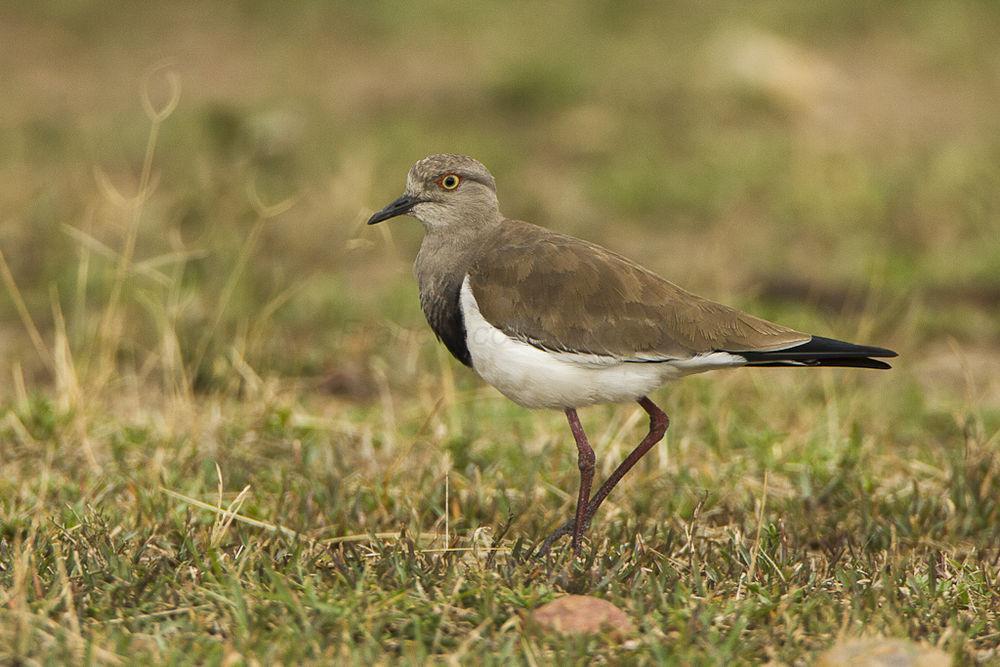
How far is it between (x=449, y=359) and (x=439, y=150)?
330 centimetres

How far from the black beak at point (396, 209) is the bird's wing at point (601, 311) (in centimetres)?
38

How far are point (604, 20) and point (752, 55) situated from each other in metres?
2.39

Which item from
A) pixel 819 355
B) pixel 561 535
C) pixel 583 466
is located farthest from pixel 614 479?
pixel 819 355

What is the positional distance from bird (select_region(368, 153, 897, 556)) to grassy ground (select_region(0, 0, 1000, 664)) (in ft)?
1.44

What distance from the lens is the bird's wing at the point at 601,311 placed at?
3865 millimetres

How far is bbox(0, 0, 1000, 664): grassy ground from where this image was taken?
346cm

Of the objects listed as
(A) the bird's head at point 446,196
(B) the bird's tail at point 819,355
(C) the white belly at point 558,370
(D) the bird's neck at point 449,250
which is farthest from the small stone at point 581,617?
(A) the bird's head at point 446,196

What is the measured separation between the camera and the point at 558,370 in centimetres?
389

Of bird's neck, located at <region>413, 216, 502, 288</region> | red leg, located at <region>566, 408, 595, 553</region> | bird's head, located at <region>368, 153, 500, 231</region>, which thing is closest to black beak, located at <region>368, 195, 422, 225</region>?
bird's head, located at <region>368, 153, 500, 231</region>

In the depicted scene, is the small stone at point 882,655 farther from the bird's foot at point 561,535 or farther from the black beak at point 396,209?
the black beak at point 396,209

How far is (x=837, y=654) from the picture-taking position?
3.08 metres

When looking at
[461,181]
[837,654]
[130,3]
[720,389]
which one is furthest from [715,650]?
[130,3]

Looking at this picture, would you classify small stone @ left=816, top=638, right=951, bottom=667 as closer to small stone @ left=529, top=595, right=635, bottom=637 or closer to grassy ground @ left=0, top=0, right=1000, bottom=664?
grassy ground @ left=0, top=0, right=1000, bottom=664

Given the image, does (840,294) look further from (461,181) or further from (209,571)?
(209,571)
